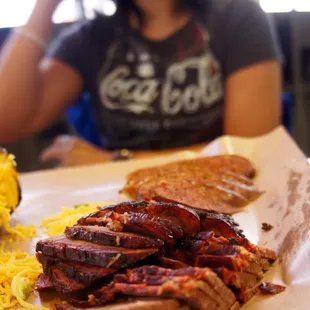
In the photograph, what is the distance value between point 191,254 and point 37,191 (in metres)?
1.53

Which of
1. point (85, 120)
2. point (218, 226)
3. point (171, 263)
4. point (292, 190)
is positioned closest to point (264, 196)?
point (292, 190)

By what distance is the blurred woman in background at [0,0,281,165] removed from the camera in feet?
11.8

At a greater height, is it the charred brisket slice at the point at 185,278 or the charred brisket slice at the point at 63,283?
the charred brisket slice at the point at 185,278

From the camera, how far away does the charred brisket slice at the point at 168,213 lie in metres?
1.75

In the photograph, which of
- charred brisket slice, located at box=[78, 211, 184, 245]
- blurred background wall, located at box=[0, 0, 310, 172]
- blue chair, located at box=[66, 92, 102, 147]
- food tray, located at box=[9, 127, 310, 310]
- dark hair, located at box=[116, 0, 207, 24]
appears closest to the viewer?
charred brisket slice, located at box=[78, 211, 184, 245]

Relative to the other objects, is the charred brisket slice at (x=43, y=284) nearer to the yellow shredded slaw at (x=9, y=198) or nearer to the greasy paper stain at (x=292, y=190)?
the yellow shredded slaw at (x=9, y=198)

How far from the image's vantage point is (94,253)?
1613 millimetres

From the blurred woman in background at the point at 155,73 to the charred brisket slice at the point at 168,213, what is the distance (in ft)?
5.65

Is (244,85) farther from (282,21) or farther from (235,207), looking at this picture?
(282,21)

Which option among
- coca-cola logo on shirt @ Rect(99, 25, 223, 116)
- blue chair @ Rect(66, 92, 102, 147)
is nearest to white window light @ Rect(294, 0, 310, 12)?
coca-cola logo on shirt @ Rect(99, 25, 223, 116)

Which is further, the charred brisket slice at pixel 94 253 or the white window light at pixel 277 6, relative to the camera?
the white window light at pixel 277 6

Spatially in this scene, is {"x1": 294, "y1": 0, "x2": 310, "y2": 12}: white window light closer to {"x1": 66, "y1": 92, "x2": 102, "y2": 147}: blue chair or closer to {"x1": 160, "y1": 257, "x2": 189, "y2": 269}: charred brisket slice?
{"x1": 66, "y1": 92, "x2": 102, "y2": 147}: blue chair

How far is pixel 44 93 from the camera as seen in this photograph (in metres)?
4.07

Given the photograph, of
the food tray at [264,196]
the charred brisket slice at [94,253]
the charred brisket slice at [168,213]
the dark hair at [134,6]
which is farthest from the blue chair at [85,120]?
the charred brisket slice at [94,253]
